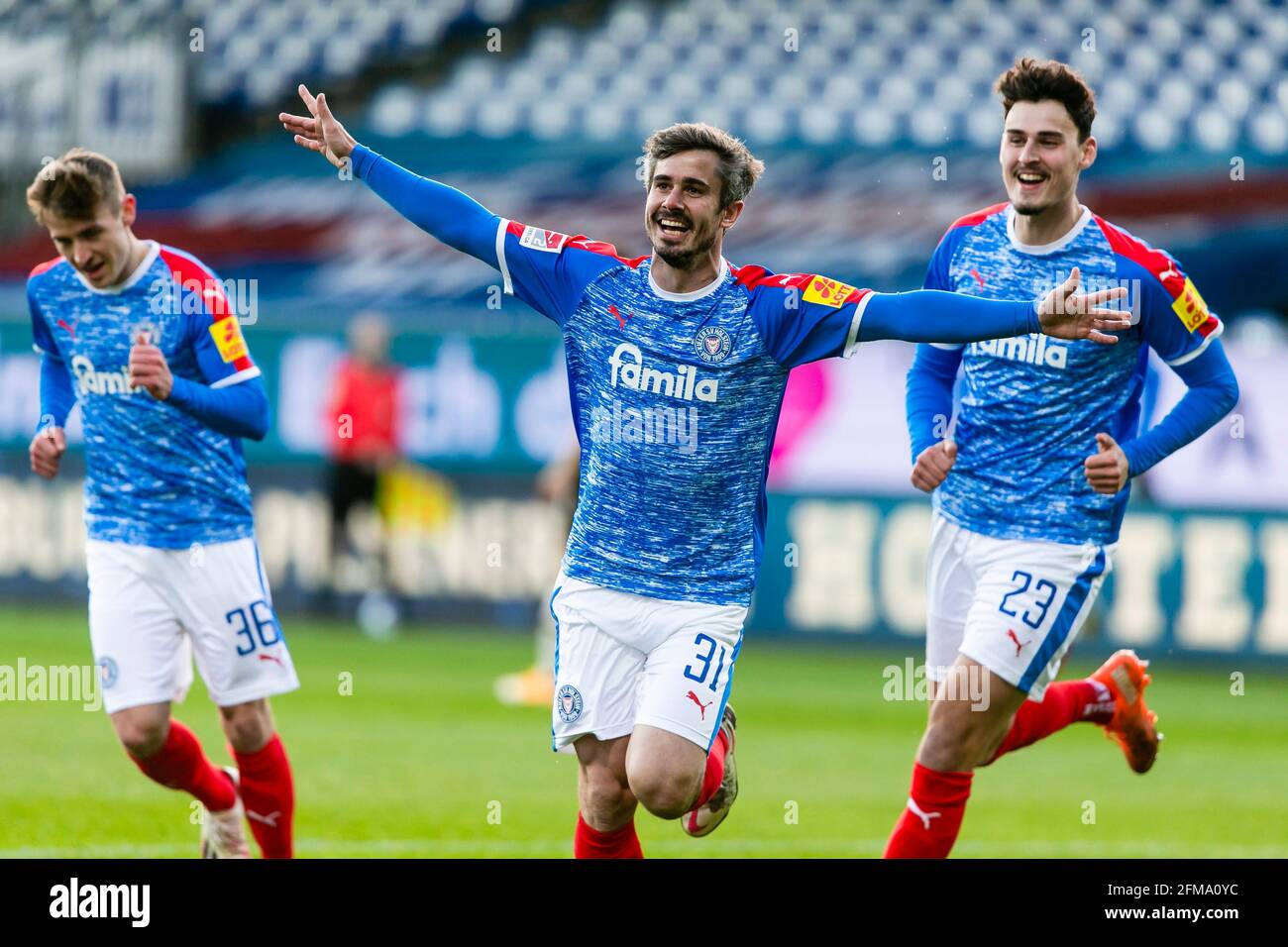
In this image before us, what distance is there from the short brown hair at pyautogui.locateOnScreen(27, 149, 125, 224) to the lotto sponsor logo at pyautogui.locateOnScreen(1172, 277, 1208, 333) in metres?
3.27

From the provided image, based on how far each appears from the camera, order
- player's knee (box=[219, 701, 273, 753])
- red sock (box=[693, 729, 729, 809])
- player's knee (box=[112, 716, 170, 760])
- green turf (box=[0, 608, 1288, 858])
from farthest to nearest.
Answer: green turf (box=[0, 608, 1288, 858])
player's knee (box=[219, 701, 273, 753])
player's knee (box=[112, 716, 170, 760])
red sock (box=[693, 729, 729, 809])

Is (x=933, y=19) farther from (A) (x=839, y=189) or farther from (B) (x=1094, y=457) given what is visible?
(B) (x=1094, y=457)

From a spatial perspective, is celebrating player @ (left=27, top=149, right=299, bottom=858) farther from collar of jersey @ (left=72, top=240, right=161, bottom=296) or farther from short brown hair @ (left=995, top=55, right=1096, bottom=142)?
short brown hair @ (left=995, top=55, right=1096, bottom=142)

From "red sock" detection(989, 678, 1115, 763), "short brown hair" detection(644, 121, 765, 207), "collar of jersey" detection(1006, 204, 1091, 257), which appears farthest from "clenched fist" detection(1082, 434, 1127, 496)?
"short brown hair" detection(644, 121, 765, 207)

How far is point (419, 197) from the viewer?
5.22 m

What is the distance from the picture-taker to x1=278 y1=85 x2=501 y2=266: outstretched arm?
5.23 m

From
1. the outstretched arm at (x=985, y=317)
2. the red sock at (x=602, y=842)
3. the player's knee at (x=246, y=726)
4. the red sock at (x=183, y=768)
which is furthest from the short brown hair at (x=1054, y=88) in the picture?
the red sock at (x=183, y=768)

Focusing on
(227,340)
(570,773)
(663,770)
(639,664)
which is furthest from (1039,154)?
(570,773)

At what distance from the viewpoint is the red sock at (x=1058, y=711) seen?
6141 millimetres

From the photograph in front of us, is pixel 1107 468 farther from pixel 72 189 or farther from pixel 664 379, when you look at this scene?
pixel 72 189

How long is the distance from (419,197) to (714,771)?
1.83 metres

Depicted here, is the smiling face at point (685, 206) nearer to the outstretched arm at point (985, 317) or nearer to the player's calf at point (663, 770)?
the outstretched arm at point (985, 317)

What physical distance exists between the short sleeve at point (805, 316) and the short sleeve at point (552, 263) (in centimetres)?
44
